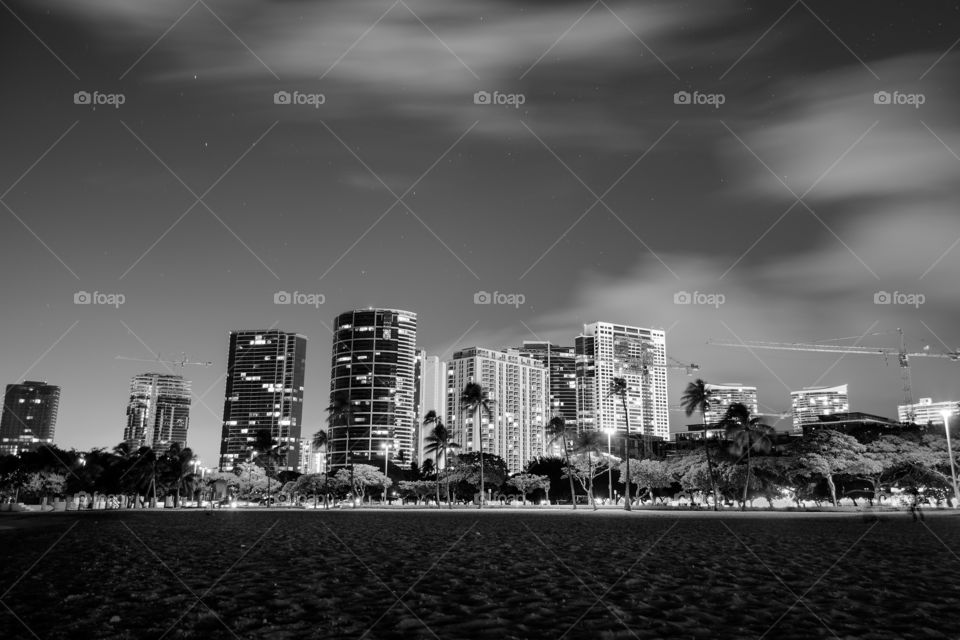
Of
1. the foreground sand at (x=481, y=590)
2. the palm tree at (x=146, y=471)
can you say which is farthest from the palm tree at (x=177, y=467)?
the foreground sand at (x=481, y=590)

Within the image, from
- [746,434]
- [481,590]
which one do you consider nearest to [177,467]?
[746,434]

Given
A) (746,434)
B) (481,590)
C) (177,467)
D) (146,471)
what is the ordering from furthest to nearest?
1. (177,467)
2. (146,471)
3. (746,434)
4. (481,590)

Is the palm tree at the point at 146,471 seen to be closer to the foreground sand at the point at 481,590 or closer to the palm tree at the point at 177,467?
the palm tree at the point at 177,467

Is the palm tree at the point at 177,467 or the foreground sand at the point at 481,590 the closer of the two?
the foreground sand at the point at 481,590

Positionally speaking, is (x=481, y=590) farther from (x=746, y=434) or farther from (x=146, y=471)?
(x=146, y=471)

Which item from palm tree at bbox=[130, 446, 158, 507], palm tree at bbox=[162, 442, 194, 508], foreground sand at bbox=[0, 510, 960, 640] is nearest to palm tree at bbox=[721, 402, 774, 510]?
foreground sand at bbox=[0, 510, 960, 640]

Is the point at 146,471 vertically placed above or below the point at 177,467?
below

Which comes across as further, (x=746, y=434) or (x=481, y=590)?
(x=746, y=434)
